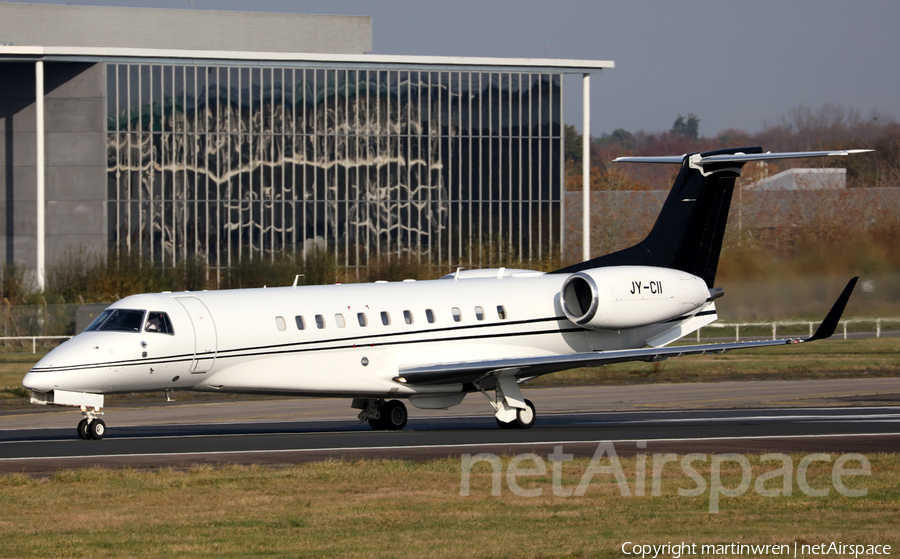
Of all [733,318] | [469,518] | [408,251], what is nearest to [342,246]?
[408,251]

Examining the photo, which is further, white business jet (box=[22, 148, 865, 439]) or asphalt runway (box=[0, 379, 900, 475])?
white business jet (box=[22, 148, 865, 439])

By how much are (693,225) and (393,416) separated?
345 inches

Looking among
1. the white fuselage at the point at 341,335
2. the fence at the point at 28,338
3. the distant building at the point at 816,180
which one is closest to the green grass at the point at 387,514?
the white fuselage at the point at 341,335

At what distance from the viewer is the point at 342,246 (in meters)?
59.1

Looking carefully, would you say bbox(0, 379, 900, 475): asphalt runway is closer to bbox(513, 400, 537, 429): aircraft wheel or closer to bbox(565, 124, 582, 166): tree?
bbox(513, 400, 537, 429): aircraft wheel

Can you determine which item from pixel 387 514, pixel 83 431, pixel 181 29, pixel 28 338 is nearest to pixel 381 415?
pixel 83 431

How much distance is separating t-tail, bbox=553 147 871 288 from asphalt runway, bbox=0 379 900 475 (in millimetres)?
3711

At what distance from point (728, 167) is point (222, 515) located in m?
18.2

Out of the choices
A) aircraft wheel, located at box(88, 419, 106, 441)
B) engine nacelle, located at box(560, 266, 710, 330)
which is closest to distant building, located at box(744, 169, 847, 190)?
engine nacelle, located at box(560, 266, 710, 330)

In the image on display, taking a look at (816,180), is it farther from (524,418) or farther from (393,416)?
(393,416)

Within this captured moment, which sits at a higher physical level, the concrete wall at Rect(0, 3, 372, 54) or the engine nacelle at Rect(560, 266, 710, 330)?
the concrete wall at Rect(0, 3, 372, 54)

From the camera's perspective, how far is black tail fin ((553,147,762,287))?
2783 centimetres

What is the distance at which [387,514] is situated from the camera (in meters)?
13.6

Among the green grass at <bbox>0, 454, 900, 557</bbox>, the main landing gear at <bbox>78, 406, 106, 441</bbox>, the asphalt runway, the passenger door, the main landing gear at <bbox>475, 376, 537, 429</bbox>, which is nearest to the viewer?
the green grass at <bbox>0, 454, 900, 557</bbox>
